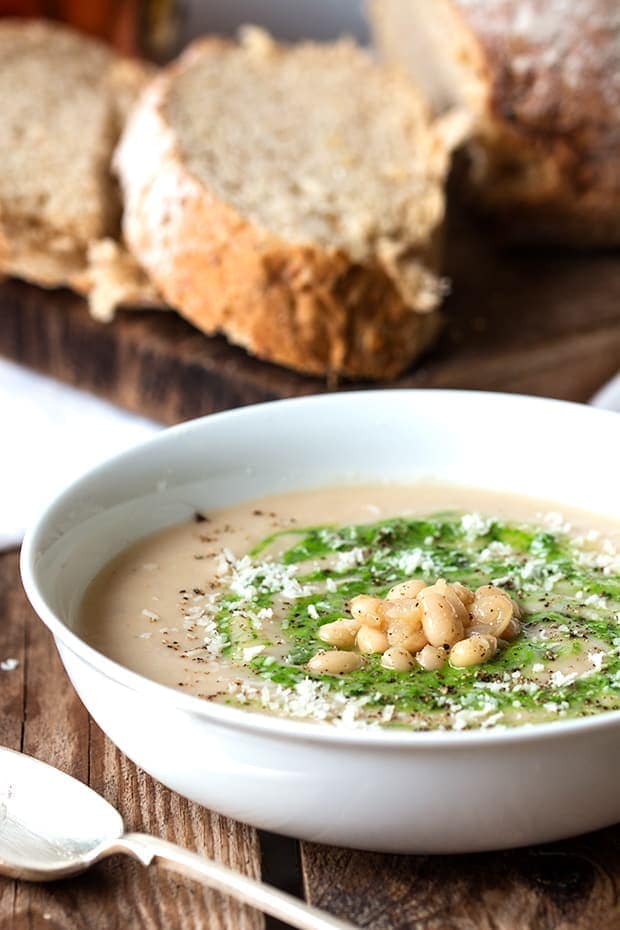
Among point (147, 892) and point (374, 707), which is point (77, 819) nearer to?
point (147, 892)

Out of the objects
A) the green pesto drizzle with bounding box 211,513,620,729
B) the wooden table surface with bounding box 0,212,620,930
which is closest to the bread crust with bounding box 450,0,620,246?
the wooden table surface with bounding box 0,212,620,930

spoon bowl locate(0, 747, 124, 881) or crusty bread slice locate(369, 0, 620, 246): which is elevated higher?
crusty bread slice locate(369, 0, 620, 246)

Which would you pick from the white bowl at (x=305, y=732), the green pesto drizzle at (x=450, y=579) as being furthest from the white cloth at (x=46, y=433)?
the green pesto drizzle at (x=450, y=579)

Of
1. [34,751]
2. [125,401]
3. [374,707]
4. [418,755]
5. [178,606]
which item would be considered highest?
[418,755]

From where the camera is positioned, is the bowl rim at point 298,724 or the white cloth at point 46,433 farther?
the white cloth at point 46,433

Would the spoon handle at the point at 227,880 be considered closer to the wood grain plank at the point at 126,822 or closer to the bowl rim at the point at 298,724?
the wood grain plank at the point at 126,822

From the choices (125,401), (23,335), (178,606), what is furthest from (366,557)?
(23,335)

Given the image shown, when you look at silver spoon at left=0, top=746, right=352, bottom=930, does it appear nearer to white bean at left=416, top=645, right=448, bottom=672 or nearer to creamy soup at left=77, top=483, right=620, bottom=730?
creamy soup at left=77, top=483, right=620, bottom=730
